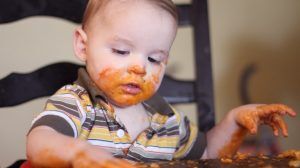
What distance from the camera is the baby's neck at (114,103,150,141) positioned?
815 millimetres

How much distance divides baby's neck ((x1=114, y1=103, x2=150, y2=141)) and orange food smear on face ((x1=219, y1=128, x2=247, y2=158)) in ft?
0.63

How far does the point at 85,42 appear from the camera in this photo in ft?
2.61

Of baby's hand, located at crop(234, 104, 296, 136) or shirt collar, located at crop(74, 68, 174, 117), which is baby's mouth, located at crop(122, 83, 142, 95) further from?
baby's hand, located at crop(234, 104, 296, 136)

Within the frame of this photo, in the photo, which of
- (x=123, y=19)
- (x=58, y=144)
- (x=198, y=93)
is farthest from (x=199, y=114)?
(x=58, y=144)

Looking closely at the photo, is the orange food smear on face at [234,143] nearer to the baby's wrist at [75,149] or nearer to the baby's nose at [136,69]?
the baby's nose at [136,69]

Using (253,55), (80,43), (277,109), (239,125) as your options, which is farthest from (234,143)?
(253,55)

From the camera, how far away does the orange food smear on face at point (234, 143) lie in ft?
3.04

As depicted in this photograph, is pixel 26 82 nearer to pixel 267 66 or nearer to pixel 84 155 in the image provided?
pixel 84 155

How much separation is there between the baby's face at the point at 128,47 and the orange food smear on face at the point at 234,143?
25cm

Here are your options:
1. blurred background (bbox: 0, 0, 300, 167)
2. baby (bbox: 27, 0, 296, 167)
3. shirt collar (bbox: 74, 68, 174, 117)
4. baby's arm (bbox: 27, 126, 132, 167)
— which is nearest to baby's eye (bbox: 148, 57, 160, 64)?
baby (bbox: 27, 0, 296, 167)

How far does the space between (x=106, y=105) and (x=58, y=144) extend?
0.22m

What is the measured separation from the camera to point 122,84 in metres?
0.75

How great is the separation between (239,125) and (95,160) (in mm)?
472

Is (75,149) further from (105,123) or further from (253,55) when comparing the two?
(253,55)
